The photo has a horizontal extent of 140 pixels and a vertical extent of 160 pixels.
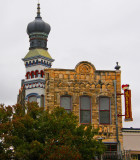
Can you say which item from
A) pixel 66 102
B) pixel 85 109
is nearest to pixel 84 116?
pixel 85 109

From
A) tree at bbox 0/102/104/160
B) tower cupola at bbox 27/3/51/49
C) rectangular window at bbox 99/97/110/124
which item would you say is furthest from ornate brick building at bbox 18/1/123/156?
tower cupola at bbox 27/3/51/49

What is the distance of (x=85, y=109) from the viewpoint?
3050 centimetres

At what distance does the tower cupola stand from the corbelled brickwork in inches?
253

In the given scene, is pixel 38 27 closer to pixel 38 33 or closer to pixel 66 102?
pixel 38 33

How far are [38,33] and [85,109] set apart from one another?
9856 millimetres

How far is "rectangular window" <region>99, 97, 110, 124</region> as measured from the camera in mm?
30531

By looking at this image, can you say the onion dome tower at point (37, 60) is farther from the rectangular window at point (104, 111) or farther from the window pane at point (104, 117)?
the window pane at point (104, 117)

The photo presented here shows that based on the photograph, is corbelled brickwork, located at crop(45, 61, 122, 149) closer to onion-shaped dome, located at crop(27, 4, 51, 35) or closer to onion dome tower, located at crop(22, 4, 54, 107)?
onion dome tower, located at crop(22, 4, 54, 107)

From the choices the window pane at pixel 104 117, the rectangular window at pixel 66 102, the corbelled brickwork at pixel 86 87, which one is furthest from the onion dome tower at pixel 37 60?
the window pane at pixel 104 117

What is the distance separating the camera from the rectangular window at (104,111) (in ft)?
100

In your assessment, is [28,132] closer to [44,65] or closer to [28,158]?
[28,158]

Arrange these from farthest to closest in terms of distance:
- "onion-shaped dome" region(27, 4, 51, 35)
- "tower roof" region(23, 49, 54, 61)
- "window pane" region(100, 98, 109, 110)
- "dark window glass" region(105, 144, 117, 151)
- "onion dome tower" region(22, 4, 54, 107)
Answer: "onion-shaped dome" region(27, 4, 51, 35) → "tower roof" region(23, 49, 54, 61) → "onion dome tower" region(22, 4, 54, 107) → "window pane" region(100, 98, 109, 110) → "dark window glass" region(105, 144, 117, 151)

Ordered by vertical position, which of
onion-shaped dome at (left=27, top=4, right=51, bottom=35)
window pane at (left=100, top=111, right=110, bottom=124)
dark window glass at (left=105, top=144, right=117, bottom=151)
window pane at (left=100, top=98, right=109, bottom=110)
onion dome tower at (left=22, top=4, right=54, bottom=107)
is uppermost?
onion-shaped dome at (left=27, top=4, right=51, bottom=35)

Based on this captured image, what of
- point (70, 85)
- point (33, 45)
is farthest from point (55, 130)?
point (33, 45)
